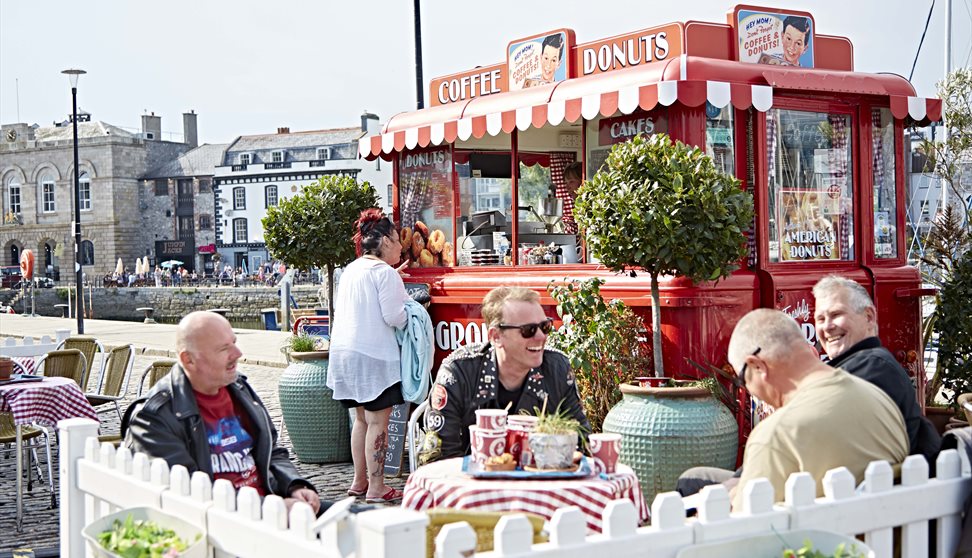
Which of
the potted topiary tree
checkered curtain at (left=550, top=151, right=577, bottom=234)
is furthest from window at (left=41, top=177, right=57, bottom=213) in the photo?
the potted topiary tree

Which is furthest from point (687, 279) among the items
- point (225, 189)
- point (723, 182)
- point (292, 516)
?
point (225, 189)

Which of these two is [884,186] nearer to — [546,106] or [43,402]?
[546,106]

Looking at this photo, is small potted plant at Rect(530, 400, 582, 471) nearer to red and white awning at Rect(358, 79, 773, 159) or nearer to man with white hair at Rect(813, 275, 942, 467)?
man with white hair at Rect(813, 275, 942, 467)

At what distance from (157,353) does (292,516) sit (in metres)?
19.0

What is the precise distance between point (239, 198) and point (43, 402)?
2856 inches

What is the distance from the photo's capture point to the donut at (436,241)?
1023 centimetres

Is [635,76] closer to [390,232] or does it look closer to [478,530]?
[390,232]

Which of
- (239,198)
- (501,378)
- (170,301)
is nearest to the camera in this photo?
(501,378)

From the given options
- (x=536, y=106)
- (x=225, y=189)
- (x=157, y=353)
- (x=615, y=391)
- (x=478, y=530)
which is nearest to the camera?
(x=478, y=530)

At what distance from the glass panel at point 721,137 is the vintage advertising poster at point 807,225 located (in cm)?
51

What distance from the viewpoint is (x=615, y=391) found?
7758 mm

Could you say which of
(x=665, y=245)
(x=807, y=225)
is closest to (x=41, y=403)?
(x=665, y=245)

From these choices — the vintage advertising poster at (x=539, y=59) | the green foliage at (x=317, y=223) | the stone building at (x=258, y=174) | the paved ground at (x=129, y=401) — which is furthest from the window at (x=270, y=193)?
the vintage advertising poster at (x=539, y=59)

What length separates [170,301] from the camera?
6988cm
